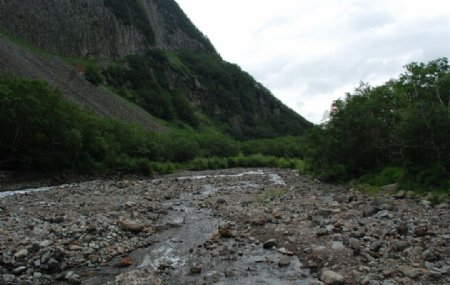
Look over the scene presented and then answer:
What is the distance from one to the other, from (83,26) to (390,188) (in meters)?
124

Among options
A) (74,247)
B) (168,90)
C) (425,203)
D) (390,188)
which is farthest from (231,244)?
(168,90)

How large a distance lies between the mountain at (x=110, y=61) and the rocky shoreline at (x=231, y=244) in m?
66.4

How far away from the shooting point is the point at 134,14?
550 feet

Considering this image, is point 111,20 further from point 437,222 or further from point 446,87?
point 437,222

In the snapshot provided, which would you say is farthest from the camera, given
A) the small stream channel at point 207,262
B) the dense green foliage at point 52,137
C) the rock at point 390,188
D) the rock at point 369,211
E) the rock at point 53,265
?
the dense green foliage at point 52,137

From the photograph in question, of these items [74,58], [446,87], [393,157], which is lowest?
[393,157]

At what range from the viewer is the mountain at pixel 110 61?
101000 millimetres

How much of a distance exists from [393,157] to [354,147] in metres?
4.61

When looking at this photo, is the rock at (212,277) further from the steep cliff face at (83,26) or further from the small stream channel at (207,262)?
the steep cliff face at (83,26)

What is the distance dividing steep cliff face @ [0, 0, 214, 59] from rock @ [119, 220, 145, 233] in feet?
350

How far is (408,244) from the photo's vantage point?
15.1 meters

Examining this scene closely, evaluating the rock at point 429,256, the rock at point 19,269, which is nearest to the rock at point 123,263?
the rock at point 19,269

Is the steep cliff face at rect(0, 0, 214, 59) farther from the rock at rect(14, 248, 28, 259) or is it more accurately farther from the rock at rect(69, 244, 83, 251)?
the rock at rect(14, 248, 28, 259)

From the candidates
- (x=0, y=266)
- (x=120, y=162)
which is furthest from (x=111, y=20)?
(x=0, y=266)
